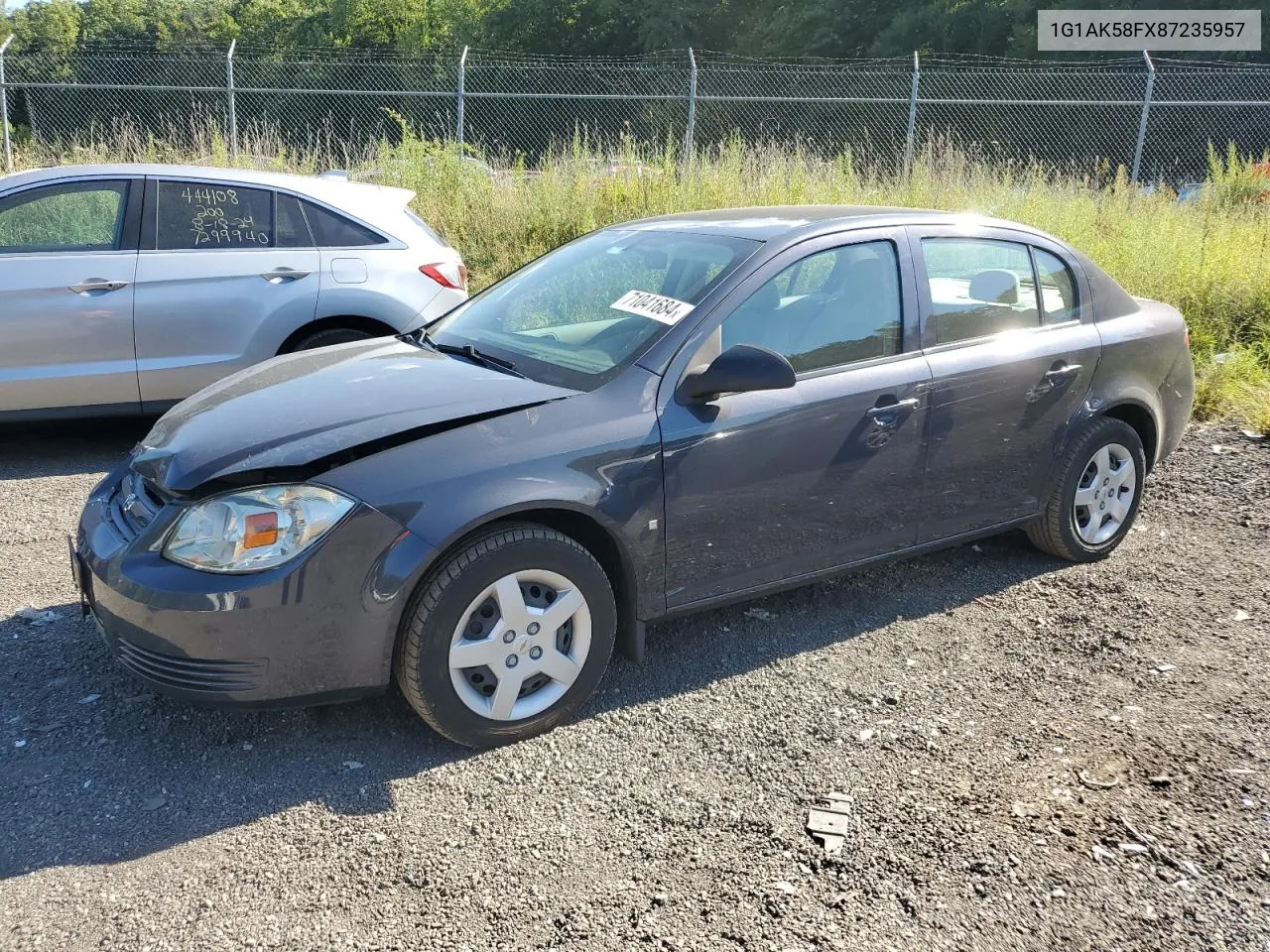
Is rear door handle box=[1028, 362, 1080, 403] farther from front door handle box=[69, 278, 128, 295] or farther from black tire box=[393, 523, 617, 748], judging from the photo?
front door handle box=[69, 278, 128, 295]

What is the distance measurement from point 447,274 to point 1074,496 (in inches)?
161

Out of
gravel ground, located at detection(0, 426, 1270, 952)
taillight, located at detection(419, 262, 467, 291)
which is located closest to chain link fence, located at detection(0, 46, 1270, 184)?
taillight, located at detection(419, 262, 467, 291)

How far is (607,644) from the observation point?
11.3 ft

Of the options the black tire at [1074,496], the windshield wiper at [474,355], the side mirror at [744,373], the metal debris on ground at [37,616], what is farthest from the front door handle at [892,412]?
the metal debris on ground at [37,616]

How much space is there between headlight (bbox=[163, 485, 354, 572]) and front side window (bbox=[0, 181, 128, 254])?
3.87 metres

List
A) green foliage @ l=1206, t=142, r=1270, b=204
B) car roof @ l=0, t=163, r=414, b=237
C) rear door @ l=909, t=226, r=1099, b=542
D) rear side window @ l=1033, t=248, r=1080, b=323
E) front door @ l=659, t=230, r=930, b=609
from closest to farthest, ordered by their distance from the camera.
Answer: front door @ l=659, t=230, r=930, b=609 → rear door @ l=909, t=226, r=1099, b=542 → rear side window @ l=1033, t=248, r=1080, b=323 → car roof @ l=0, t=163, r=414, b=237 → green foliage @ l=1206, t=142, r=1270, b=204

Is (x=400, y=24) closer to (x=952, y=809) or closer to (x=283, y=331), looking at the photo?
(x=283, y=331)

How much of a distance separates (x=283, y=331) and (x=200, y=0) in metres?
65.1

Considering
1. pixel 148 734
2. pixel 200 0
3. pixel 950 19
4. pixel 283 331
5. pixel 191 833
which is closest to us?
pixel 191 833

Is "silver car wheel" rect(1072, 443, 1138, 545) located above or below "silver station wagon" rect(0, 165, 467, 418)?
below

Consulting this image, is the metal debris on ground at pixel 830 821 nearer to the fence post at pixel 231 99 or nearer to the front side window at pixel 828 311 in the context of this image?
the front side window at pixel 828 311

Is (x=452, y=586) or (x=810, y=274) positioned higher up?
(x=810, y=274)

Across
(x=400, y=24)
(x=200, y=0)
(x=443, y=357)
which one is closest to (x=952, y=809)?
(x=443, y=357)

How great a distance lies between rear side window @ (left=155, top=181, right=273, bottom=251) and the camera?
629 cm
